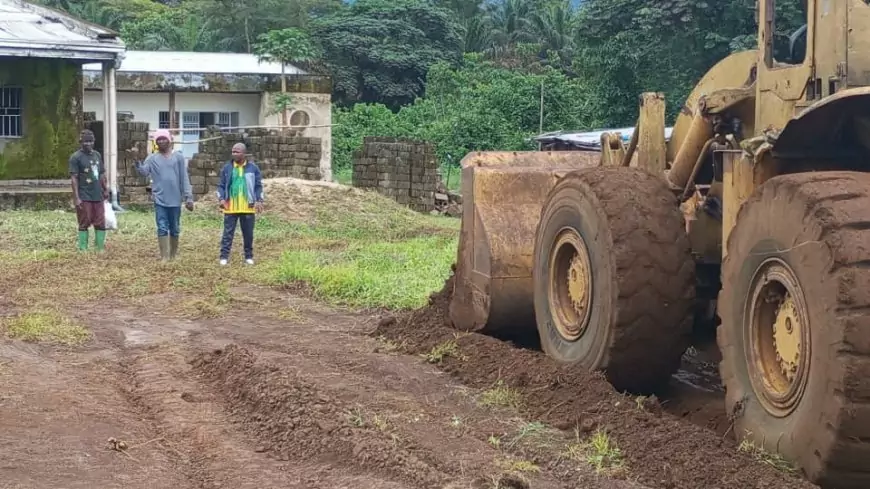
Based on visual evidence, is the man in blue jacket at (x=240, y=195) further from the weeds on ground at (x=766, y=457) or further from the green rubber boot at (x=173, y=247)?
the weeds on ground at (x=766, y=457)

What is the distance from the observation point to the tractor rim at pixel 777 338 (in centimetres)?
496

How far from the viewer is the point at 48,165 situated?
75.4ft

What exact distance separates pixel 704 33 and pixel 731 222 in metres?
20.0

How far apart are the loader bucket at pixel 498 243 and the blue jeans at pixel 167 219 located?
20.4 feet

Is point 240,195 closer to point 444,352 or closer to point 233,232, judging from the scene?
point 233,232

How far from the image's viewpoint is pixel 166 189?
46.8 ft

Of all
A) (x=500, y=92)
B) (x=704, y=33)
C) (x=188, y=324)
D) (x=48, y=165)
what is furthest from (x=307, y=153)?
(x=188, y=324)

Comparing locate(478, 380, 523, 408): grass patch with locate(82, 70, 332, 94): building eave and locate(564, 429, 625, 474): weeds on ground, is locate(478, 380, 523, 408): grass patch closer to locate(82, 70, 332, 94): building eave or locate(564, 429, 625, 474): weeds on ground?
locate(564, 429, 625, 474): weeds on ground

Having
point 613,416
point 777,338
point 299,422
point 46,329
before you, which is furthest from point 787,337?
point 46,329

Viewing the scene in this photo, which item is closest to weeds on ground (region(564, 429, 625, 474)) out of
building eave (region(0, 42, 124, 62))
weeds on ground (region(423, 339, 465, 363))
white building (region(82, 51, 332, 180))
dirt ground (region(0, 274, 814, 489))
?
dirt ground (region(0, 274, 814, 489))

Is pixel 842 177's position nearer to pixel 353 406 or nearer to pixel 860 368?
pixel 860 368

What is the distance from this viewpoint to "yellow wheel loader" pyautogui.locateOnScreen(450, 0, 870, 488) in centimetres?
470

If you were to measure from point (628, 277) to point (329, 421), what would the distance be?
182 cm

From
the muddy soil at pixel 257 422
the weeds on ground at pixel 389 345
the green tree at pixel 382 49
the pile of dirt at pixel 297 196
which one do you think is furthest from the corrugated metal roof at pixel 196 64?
the muddy soil at pixel 257 422
